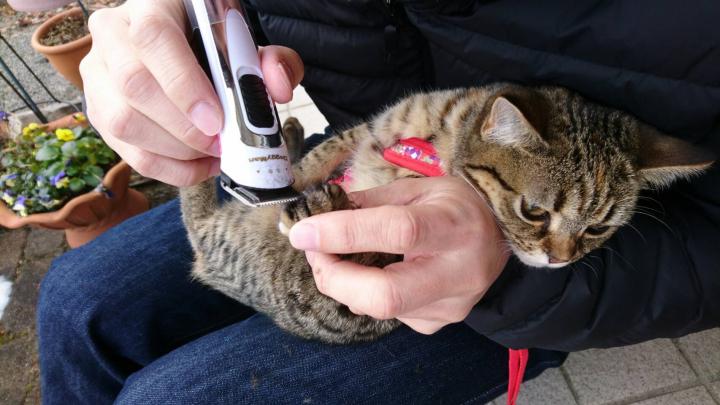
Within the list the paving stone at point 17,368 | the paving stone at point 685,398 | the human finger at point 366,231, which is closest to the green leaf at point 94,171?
the paving stone at point 17,368

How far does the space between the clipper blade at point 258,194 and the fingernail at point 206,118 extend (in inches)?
4.6

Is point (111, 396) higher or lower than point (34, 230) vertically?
higher

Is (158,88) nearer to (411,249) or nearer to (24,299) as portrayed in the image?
(411,249)

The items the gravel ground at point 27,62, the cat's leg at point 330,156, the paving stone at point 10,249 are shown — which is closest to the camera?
the cat's leg at point 330,156

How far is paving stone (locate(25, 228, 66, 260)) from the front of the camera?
270 centimetres

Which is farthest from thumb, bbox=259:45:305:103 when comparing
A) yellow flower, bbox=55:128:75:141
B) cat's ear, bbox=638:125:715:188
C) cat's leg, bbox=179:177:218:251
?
yellow flower, bbox=55:128:75:141

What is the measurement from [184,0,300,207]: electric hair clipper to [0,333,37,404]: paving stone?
6.28 ft

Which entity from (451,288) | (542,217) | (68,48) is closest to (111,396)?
(451,288)

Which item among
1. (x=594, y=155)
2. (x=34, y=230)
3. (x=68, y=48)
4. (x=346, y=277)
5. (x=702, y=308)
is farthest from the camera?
(x=68, y=48)

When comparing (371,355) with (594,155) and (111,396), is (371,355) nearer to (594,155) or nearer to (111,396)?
(594,155)

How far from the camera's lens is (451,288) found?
94 centimetres

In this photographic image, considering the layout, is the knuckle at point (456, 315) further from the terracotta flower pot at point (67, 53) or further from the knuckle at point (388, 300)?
the terracotta flower pot at point (67, 53)

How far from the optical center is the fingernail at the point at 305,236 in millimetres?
852

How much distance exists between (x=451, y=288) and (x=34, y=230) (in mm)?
2915
